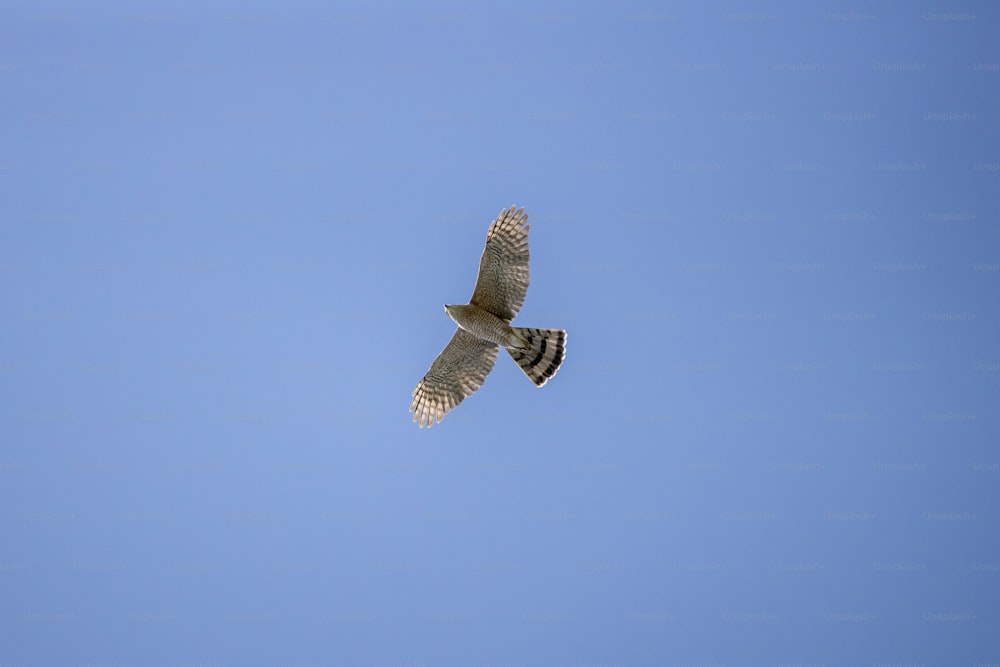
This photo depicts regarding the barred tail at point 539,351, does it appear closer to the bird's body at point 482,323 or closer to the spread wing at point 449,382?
the bird's body at point 482,323

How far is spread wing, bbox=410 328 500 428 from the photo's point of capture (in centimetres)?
1100

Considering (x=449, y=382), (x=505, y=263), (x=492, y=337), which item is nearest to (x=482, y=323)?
(x=492, y=337)

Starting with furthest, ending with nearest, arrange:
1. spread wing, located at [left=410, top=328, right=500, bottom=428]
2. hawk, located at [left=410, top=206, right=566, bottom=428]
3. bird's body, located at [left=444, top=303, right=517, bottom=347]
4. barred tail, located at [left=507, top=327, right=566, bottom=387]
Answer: spread wing, located at [left=410, top=328, right=500, bottom=428] → barred tail, located at [left=507, top=327, right=566, bottom=387] → hawk, located at [left=410, top=206, right=566, bottom=428] → bird's body, located at [left=444, top=303, right=517, bottom=347]

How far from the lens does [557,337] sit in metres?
10.7

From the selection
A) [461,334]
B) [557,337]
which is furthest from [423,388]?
[557,337]

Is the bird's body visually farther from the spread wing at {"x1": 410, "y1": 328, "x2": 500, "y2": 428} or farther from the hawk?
the spread wing at {"x1": 410, "y1": 328, "x2": 500, "y2": 428}

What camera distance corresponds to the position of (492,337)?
10.6 m

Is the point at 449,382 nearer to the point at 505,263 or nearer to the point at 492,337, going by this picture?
the point at 492,337

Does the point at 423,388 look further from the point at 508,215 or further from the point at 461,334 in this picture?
the point at 508,215

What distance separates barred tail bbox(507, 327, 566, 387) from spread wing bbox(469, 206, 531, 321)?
1.36 ft

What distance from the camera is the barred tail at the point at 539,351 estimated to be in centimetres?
1069

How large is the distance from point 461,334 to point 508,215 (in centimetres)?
149

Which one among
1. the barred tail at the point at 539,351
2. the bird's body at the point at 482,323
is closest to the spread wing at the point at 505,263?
the bird's body at the point at 482,323

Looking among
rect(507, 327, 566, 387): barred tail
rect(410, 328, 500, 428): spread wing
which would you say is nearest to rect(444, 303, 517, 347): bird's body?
rect(507, 327, 566, 387): barred tail
